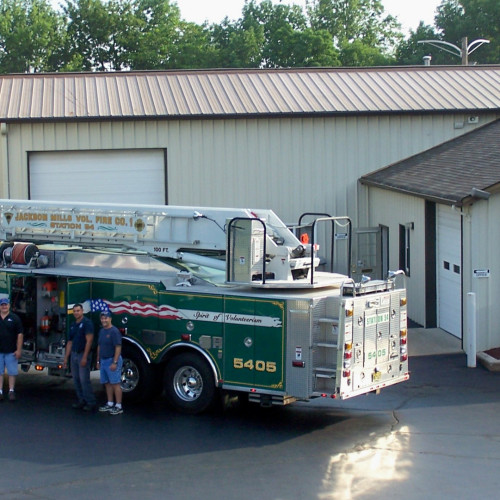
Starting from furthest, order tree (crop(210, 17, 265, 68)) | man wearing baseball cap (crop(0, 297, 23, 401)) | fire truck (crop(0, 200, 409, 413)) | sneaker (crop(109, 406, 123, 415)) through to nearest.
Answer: tree (crop(210, 17, 265, 68))
man wearing baseball cap (crop(0, 297, 23, 401))
sneaker (crop(109, 406, 123, 415))
fire truck (crop(0, 200, 409, 413))

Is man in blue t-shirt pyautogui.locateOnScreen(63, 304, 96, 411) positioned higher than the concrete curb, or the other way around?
man in blue t-shirt pyautogui.locateOnScreen(63, 304, 96, 411)

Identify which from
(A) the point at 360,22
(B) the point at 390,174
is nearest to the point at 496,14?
(A) the point at 360,22

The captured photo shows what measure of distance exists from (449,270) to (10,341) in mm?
9347

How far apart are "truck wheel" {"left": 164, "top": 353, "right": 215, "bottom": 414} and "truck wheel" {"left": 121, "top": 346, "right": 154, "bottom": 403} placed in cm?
34

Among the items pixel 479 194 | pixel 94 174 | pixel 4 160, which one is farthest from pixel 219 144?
pixel 479 194

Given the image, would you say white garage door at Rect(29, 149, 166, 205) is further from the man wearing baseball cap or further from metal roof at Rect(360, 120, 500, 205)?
the man wearing baseball cap

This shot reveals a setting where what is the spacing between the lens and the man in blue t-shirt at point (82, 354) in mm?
13469

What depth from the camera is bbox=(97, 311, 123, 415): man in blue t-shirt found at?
1330cm

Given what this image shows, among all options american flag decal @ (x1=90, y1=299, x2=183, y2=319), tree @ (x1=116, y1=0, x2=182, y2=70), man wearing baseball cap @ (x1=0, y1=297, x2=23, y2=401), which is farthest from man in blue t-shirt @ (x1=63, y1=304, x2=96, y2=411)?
tree @ (x1=116, y1=0, x2=182, y2=70)

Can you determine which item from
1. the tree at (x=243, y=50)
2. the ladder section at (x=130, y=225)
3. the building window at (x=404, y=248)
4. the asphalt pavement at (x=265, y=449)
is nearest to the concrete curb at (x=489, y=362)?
the asphalt pavement at (x=265, y=449)

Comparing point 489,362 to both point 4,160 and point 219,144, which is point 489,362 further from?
point 4,160

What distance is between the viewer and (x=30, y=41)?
75.1 meters

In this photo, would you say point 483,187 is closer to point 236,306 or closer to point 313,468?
point 236,306

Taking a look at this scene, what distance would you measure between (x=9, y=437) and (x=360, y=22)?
3438 inches
